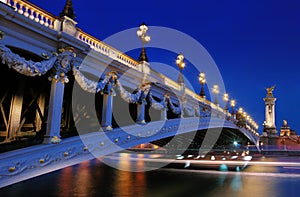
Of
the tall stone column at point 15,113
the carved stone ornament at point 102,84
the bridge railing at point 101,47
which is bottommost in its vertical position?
the tall stone column at point 15,113

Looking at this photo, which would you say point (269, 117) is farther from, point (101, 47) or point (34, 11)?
point (34, 11)

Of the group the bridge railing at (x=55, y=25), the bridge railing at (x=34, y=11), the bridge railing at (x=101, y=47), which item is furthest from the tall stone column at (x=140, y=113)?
the bridge railing at (x=34, y=11)

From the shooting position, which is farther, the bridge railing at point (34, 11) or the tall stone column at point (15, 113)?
the tall stone column at point (15, 113)

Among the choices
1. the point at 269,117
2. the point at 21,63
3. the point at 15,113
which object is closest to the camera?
the point at 21,63

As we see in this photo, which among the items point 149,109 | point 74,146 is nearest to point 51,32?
point 74,146

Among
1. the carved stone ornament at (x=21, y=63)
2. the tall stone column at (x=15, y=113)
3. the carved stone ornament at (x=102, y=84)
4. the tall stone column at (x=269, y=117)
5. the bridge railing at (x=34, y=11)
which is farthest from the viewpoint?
the tall stone column at (x=269, y=117)

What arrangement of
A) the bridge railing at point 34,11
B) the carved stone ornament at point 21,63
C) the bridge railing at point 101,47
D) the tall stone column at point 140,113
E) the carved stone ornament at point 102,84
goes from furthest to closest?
the tall stone column at point 140,113
the bridge railing at point 101,47
the carved stone ornament at point 102,84
the bridge railing at point 34,11
the carved stone ornament at point 21,63

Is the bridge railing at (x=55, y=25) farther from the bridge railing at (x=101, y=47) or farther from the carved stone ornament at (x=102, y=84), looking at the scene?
the carved stone ornament at (x=102, y=84)

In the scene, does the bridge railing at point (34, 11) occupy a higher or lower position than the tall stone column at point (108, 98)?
higher

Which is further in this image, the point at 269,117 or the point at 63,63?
the point at 269,117

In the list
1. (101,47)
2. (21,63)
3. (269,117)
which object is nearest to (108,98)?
(101,47)

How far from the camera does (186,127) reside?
16.4 meters

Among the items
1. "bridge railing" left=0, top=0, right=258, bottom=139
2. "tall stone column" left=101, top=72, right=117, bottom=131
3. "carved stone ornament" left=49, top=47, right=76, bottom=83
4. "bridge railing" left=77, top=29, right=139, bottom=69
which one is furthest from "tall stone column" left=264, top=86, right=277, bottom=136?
"carved stone ornament" left=49, top=47, right=76, bottom=83

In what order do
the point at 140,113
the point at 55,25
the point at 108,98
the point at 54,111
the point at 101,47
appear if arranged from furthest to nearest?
the point at 140,113
the point at 101,47
the point at 108,98
the point at 55,25
the point at 54,111
